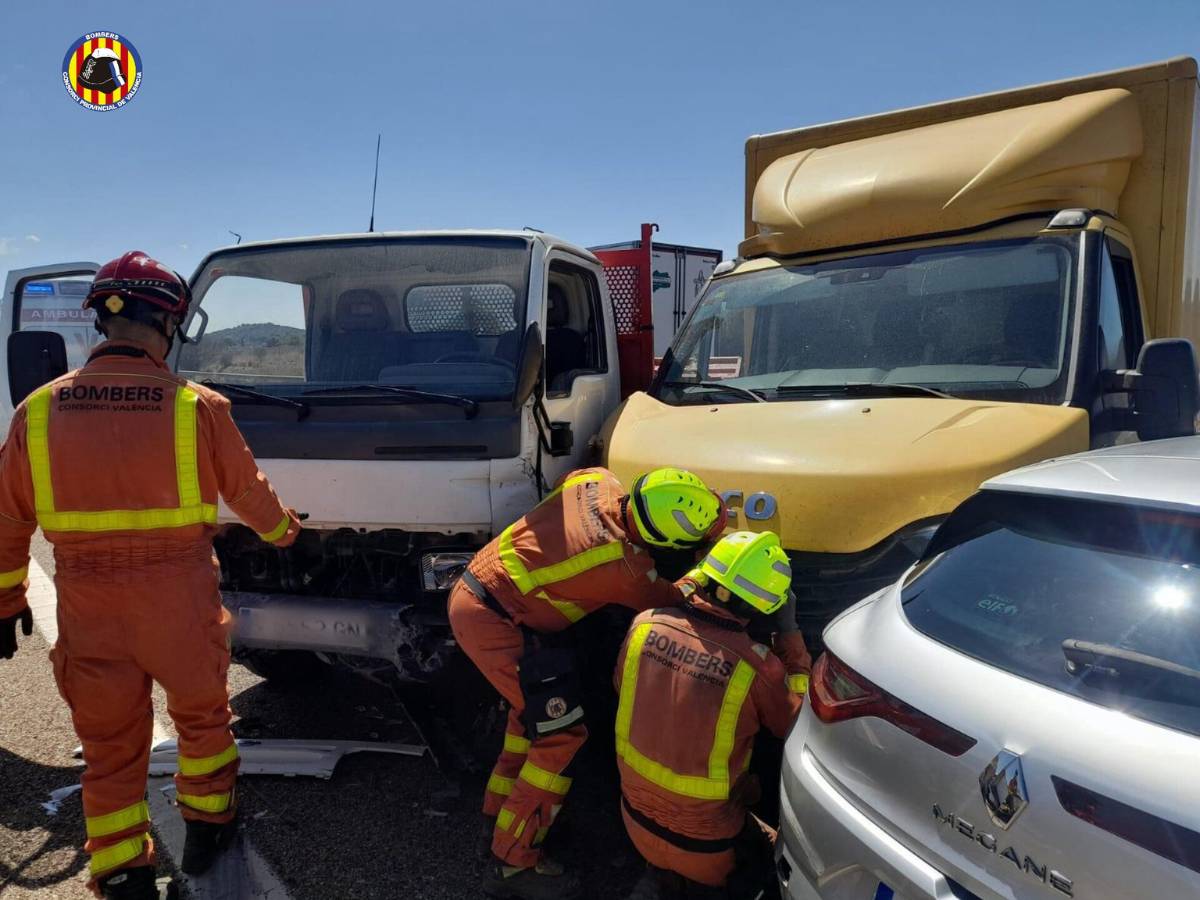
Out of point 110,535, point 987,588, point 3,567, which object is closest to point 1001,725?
point 987,588

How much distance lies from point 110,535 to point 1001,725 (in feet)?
8.75

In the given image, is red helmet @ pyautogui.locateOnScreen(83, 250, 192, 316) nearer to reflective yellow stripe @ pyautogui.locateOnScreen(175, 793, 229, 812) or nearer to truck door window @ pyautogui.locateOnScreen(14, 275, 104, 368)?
reflective yellow stripe @ pyautogui.locateOnScreen(175, 793, 229, 812)

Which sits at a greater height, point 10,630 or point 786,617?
point 786,617

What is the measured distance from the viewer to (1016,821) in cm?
148

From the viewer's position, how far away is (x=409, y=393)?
3539 millimetres

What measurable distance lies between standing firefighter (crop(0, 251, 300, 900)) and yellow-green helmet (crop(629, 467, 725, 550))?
1454 mm

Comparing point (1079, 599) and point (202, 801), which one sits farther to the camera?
point (202, 801)

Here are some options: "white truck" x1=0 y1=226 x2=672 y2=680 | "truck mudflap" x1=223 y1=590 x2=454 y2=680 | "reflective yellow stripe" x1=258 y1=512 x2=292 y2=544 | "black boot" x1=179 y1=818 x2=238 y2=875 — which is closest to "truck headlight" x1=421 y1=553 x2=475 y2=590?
"white truck" x1=0 y1=226 x2=672 y2=680

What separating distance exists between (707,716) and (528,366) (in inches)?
62.8

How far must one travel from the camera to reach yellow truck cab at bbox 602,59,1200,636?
2797 mm

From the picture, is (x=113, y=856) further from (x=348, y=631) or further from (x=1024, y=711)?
(x=1024, y=711)

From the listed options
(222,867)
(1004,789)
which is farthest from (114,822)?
(1004,789)

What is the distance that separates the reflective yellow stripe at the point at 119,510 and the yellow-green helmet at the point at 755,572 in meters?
1.78

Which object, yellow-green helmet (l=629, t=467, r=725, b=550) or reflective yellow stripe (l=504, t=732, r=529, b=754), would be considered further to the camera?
reflective yellow stripe (l=504, t=732, r=529, b=754)
